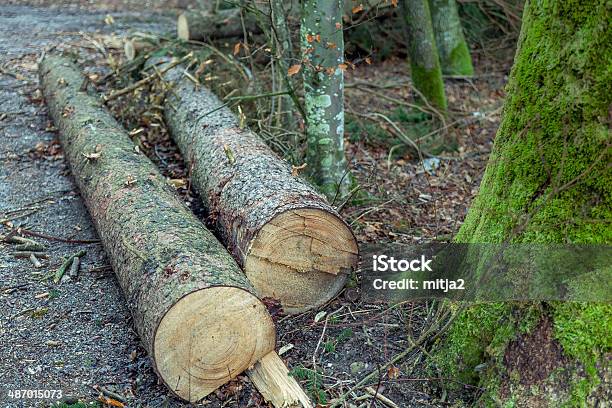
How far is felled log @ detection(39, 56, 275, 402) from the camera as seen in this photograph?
11.3ft

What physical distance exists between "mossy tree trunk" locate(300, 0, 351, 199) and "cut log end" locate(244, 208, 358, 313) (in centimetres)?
87

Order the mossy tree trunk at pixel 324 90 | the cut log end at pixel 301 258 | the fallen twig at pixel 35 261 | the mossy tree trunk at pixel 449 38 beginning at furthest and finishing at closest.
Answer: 1. the mossy tree trunk at pixel 449 38
2. the mossy tree trunk at pixel 324 90
3. the fallen twig at pixel 35 261
4. the cut log end at pixel 301 258

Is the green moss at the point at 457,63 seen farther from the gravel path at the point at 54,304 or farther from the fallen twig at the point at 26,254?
the fallen twig at the point at 26,254

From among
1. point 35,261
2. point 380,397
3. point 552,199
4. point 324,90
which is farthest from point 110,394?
point 324,90

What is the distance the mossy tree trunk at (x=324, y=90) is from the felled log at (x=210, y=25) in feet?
11.9

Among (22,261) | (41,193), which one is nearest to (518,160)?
(22,261)

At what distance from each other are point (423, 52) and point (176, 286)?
4.75 metres

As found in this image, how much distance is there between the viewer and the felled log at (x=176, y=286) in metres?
3.45

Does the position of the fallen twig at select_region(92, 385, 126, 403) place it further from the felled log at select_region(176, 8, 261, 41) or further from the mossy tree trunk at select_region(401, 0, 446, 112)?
the felled log at select_region(176, 8, 261, 41)

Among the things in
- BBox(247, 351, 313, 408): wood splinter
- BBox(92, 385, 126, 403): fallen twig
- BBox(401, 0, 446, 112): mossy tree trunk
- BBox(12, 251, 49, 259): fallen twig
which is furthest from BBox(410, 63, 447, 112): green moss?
BBox(92, 385, 126, 403): fallen twig

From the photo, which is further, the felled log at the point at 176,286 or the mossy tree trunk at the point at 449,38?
the mossy tree trunk at the point at 449,38

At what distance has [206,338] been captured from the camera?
3461 millimetres

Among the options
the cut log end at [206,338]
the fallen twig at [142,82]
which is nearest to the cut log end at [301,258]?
the cut log end at [206,338]

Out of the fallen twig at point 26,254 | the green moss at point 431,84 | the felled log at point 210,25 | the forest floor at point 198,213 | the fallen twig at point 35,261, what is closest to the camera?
the forest floor at point 198,213
